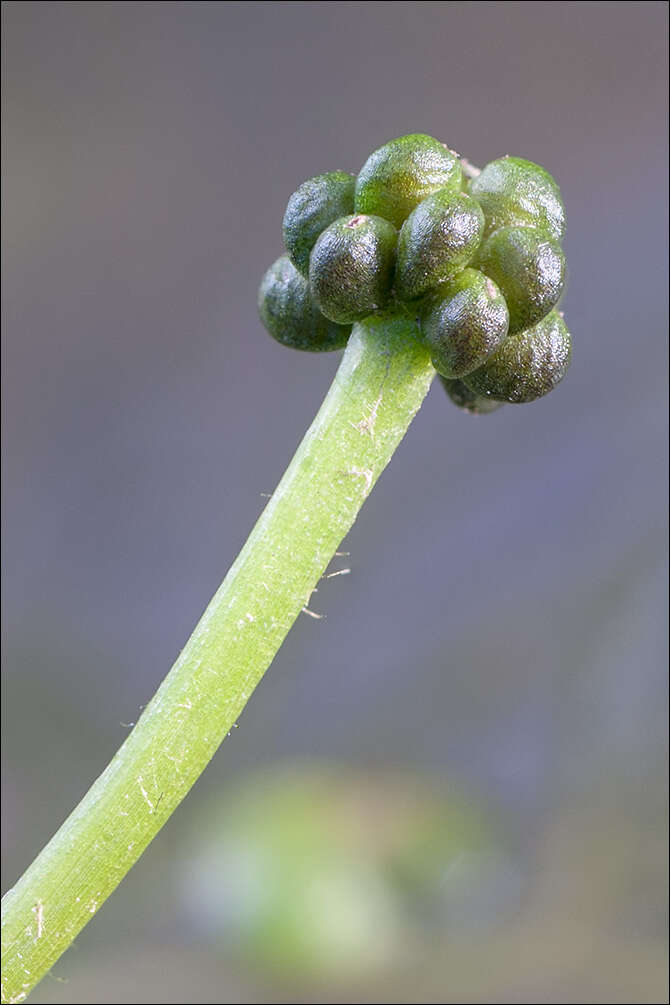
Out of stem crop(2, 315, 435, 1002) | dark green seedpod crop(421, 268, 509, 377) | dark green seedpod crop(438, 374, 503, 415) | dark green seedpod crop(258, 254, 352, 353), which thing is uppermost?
dark green seedpod crop(258, 254, 352, 353)

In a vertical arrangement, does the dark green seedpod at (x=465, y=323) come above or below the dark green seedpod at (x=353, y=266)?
below

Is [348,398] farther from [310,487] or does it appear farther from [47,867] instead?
[47,867]

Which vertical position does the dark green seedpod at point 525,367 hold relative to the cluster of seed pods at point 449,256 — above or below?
below

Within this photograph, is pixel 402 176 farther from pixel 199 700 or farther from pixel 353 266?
pixel 199 700

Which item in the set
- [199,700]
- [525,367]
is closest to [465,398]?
[525,367]

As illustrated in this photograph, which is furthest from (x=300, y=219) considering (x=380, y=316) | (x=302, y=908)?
(x=302, y=908)

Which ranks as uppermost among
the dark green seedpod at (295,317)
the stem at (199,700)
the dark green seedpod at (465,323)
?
the dark green seedpod at (295,317)
